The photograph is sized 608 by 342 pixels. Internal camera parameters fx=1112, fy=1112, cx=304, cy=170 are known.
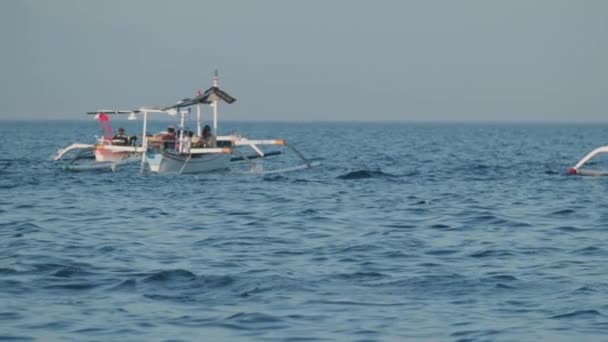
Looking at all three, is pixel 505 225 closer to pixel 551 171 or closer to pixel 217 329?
pixel 217 329

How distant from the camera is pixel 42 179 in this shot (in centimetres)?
4331

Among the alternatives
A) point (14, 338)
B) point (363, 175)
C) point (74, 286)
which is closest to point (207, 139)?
point (363, 175)

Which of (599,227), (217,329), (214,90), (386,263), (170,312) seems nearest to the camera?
(217,329)

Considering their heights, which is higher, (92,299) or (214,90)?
(214,90)

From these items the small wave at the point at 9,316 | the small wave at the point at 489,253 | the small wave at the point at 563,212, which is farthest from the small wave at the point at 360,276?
the small wave at the point at 563,212

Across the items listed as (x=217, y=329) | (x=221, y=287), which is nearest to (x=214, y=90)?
(x=221, y=287)

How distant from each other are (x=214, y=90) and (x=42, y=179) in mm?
8201

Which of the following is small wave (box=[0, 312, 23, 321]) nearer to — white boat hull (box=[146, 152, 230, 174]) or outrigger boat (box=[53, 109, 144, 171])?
white boat hull (box=[146, 152, 230, 174])

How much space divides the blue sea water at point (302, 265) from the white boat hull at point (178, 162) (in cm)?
631

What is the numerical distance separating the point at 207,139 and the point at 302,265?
26.7m

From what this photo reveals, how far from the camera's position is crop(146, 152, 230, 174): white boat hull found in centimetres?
4369

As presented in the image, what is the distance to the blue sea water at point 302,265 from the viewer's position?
14023 mm

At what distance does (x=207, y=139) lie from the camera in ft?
149

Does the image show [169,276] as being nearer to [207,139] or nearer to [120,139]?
[207,139]
